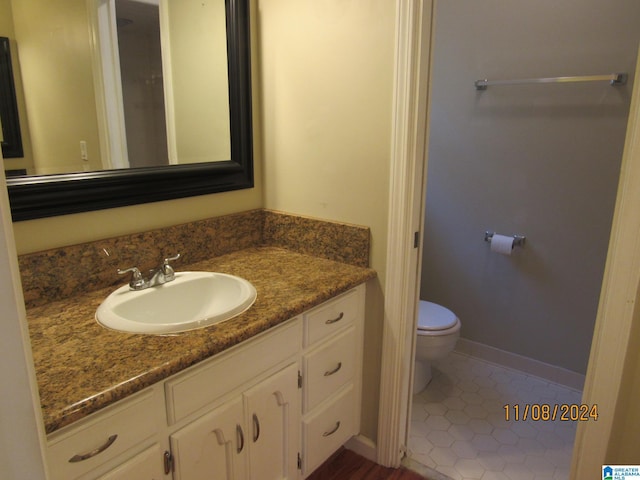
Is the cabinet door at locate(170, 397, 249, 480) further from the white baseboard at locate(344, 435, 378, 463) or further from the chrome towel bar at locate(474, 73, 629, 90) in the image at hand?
the chrome towel bar at locate(474, 73, 629, 90)

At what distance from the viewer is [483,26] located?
243 cm

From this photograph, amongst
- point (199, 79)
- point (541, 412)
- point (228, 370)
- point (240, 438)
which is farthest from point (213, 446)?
point (541, 412)

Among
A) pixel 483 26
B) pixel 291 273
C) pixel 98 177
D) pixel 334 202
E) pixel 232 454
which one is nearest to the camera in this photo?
pixel 232 454

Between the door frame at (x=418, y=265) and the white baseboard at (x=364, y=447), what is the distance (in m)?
0.05

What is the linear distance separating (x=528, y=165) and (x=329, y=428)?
164cm

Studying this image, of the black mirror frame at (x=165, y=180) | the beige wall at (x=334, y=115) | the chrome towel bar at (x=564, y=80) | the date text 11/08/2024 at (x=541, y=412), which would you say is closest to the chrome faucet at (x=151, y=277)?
the black mirror frame at (x=165, y=180)

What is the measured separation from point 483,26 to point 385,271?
155 cm

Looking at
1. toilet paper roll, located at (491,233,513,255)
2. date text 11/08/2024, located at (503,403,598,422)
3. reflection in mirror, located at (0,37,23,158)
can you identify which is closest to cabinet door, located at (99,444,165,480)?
reflection in mirror, located at (0,37,23,158)

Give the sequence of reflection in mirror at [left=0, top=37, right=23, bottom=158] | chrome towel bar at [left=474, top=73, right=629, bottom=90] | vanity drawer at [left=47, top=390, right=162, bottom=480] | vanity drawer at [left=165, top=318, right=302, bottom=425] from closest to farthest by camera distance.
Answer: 1. vanity drawer at [left=47, top=390, right=162, bottom=480]
2. vanity drawer at [left=165, top=318, right=302, bottom=425]
3. reflection in mirror at [left=0, top=37, right=23, bottom=158]
4. chrome towel bar at [left=474, top=73, right=629, bottom=90]

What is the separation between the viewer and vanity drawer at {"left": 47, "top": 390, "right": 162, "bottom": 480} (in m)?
0.89

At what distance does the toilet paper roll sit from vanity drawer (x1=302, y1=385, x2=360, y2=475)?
119 centimetres

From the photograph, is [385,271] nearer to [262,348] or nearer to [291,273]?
[291,273]

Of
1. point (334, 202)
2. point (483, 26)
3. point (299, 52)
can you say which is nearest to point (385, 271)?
point (334, 202)

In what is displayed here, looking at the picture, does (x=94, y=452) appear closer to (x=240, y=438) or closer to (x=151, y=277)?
(x=240, y=438)
